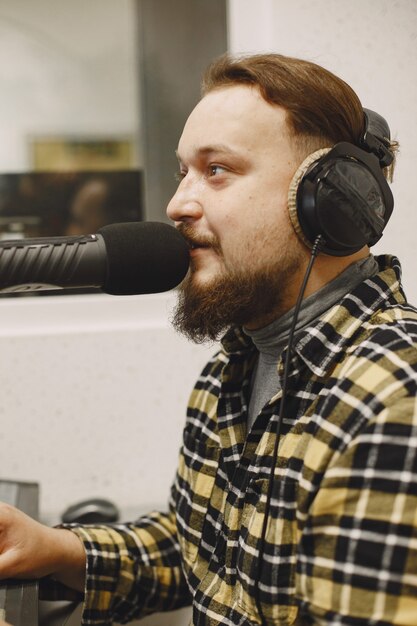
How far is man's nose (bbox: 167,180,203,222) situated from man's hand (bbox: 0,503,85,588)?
1.62 ft

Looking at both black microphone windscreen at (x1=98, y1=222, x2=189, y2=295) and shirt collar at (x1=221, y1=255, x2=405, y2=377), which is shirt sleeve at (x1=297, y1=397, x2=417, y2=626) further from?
black microphone windscreen at (x1=98, y1=222, x2=189, y2=295)

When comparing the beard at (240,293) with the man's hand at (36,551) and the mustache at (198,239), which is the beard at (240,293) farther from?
the man's hand at (36,551)

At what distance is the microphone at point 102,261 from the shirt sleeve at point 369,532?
30 centimetres

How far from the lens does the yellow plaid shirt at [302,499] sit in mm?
700

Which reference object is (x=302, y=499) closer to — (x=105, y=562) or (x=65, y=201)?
(x=105, y=562)

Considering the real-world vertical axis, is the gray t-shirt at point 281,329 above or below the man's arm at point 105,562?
above

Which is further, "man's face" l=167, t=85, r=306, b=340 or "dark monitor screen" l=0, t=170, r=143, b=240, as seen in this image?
"dark monitor screen" l=0, t=170, r=143, b=240

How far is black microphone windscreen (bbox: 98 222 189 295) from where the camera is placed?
755 millimetres

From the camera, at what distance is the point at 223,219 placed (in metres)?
0.93

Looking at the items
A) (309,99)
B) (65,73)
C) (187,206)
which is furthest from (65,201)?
(309,99)

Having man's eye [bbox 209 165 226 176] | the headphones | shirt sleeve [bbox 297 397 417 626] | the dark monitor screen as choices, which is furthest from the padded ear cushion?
the dark monitor screen

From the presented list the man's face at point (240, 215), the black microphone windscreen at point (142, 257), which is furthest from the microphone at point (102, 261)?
the man's face at point (240, 215)

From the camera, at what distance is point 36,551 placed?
1.00 meters

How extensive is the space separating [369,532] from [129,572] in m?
0.53
